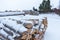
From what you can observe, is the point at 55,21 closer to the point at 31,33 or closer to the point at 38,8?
the point at 38,8

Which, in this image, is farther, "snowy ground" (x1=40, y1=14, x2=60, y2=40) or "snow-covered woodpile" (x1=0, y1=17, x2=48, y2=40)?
"snowy ground" (x1=40, y1=14, x2=60, y2=40)

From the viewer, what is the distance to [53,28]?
6.28 feet

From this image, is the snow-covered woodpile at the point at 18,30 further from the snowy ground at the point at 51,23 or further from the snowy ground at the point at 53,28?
the snowy ground at the point at 53,28

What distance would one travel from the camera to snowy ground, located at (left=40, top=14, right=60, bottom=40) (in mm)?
1669

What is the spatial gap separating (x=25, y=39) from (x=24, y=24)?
0.12 meters

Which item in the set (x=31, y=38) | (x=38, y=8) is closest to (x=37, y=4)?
(x=38, y=8)

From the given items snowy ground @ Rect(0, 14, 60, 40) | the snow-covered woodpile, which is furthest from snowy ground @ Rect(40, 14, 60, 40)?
the snow-covered woodpile

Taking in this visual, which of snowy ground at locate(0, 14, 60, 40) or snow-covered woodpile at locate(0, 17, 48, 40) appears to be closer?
snow-covered woodpile at locate(0, 17, 48, 40)

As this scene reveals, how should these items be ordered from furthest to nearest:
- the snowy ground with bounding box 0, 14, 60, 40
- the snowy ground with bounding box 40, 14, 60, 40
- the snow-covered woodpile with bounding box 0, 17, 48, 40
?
the snowy ground with bounding box 40, 14, 60, 40, the snowy ground with bounding box 0, 14, 60, 40, the snow-covered woodpile with bounding box 0, 17, 48, 40

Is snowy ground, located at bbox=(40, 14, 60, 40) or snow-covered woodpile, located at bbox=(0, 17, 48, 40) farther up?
snow-covered woodpile, located at bbox=(0, 17, 48, 40)

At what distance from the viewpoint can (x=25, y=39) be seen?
1.22 meters

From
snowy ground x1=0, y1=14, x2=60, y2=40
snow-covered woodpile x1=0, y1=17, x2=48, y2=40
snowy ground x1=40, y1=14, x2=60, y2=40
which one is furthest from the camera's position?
snowy ground x1=40, y1=14, x2=60, y2=40

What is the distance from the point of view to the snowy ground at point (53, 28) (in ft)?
5.48

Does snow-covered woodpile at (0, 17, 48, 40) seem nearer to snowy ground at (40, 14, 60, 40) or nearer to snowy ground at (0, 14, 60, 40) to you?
snowy ground at (0, 14, 60, 40)
